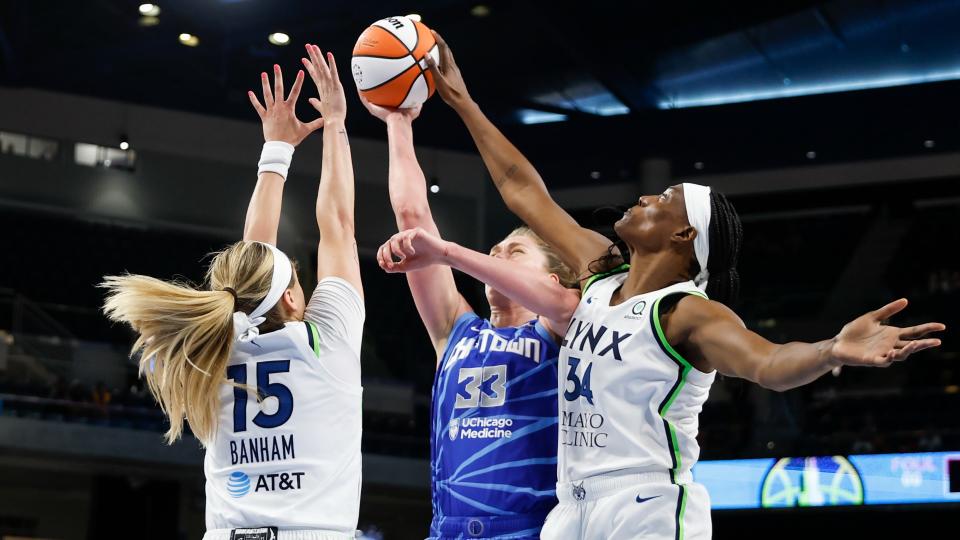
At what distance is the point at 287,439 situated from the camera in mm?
3510

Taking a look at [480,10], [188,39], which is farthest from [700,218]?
[188,39]

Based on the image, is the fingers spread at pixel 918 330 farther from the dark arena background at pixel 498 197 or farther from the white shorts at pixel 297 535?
the dark arena background at pixel 498 197

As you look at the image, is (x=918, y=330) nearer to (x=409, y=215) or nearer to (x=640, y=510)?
(x=640, y=510)

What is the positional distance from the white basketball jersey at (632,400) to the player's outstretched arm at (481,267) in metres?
0.21

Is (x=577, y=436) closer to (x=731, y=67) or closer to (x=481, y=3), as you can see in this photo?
(x=481, y=3)

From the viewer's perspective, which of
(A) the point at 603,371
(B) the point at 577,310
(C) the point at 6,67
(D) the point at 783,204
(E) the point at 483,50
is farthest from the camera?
(D) the point at 783,204

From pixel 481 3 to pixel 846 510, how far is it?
7.04 metres

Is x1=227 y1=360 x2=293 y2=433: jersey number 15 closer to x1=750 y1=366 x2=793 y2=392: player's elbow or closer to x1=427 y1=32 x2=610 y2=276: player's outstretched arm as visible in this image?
x1=427 y1=32 x2=610 y2=276: player's outstretched arm

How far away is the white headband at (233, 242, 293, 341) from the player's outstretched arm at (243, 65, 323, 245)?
48 centimetres

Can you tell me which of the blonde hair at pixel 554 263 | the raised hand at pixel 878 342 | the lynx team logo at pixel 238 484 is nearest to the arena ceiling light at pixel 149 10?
the blonde hair at pixel 554 263

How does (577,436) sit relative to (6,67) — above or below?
below

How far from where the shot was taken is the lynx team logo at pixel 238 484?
11.6 feet

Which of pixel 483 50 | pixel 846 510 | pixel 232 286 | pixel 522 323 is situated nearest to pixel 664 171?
pixel 483 50

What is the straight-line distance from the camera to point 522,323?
14.5 feet
